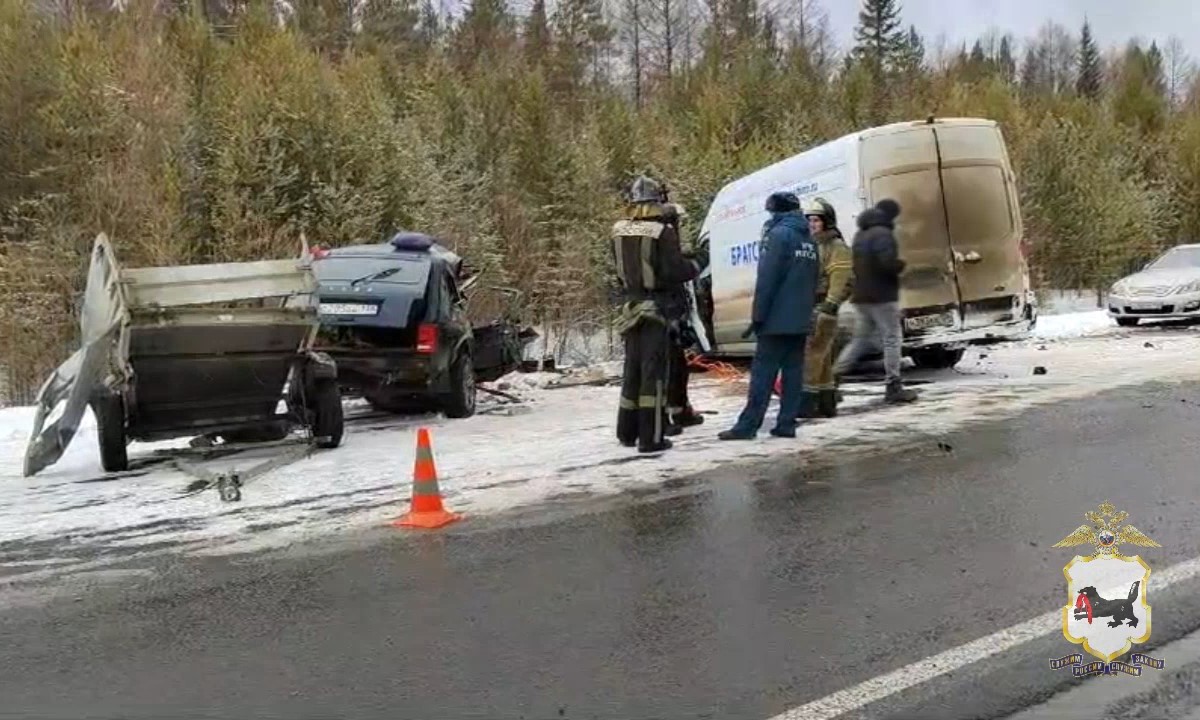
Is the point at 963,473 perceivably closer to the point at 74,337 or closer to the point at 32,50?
the point at 74,337

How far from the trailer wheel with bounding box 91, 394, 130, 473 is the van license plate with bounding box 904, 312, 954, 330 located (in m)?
7.85

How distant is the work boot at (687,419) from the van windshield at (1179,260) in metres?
14.1

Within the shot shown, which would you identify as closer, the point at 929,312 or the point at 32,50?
the point at 929,312

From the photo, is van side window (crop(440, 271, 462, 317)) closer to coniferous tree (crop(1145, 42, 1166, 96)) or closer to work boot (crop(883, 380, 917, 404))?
work boot (crop(883, 380, 917, 404))

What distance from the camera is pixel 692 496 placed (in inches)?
249

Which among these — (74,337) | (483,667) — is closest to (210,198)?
(74,337)

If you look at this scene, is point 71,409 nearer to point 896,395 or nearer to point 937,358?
point 896,395

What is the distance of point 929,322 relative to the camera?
11.5 metres

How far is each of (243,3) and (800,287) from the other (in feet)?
86.1

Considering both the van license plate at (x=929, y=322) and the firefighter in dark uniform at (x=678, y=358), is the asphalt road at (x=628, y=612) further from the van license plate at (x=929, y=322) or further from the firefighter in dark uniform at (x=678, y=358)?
the van license plate at (x=929, y=322)

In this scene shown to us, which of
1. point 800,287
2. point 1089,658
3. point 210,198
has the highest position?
point 210,198

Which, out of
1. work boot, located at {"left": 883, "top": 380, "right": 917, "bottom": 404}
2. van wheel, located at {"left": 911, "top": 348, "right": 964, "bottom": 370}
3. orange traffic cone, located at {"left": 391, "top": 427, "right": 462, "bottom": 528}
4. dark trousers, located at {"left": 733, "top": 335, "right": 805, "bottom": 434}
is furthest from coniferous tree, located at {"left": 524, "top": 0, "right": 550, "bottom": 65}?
orange traffic cone, located at {"left": 391, "top": 427, "right": 462, "bottom": 528}

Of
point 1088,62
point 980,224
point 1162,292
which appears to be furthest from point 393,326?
point 1088,62

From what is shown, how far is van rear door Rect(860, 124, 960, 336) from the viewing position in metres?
11.4
